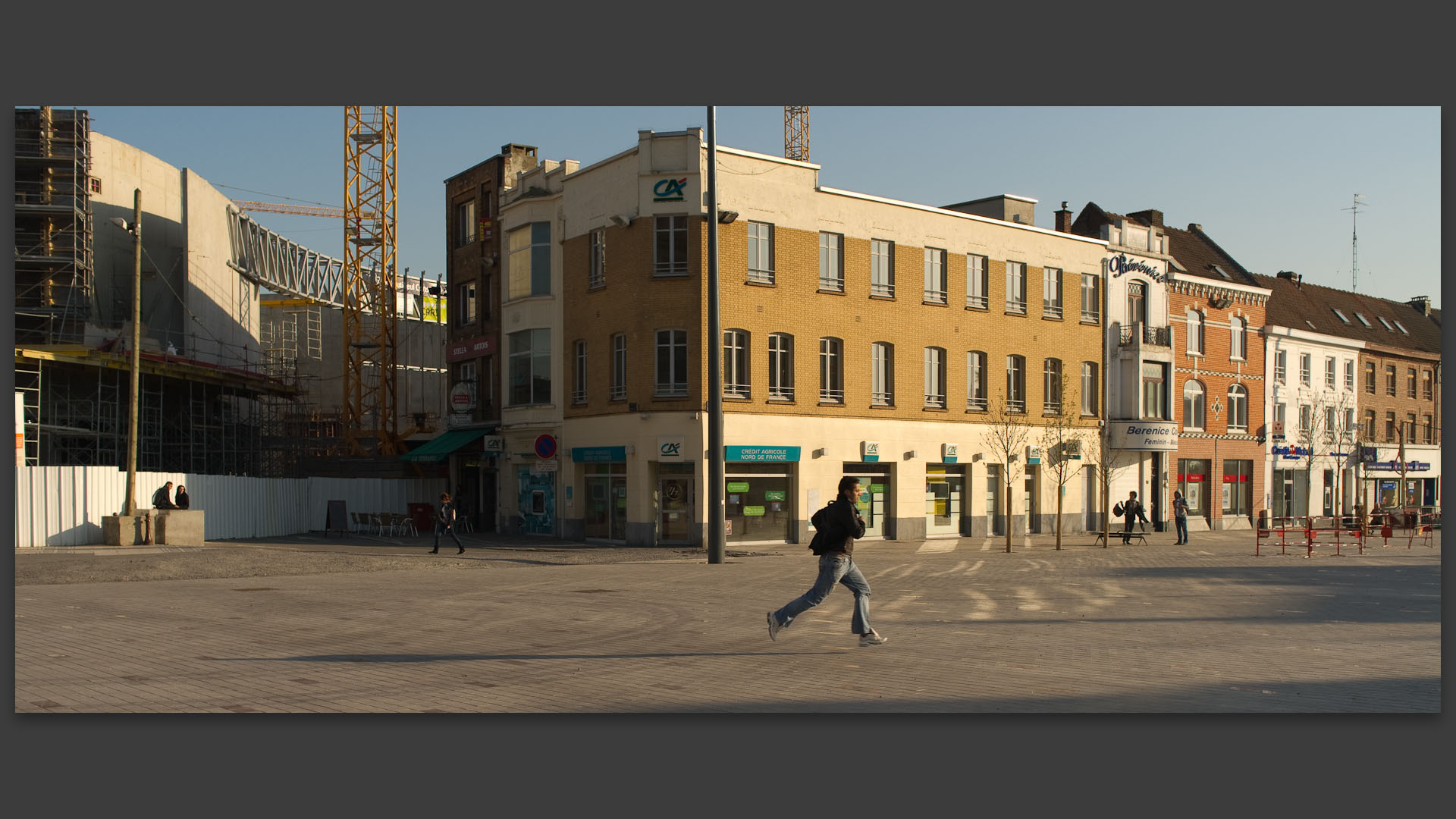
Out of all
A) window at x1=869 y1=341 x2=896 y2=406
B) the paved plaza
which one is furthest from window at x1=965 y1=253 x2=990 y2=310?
the paved plaza

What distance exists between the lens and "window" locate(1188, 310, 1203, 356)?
48844mm

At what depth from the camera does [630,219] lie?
110 ft

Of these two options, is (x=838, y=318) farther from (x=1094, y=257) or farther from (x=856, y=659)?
(x=856, y=659)

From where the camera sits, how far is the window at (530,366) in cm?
3688

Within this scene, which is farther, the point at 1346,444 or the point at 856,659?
the point at 1346,444

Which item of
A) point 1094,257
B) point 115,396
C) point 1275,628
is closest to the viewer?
point 1275,628

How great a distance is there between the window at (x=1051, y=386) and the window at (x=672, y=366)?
1481 centimetres

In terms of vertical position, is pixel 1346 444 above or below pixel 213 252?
below

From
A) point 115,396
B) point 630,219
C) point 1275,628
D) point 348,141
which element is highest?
point 348,141

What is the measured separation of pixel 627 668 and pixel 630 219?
78.8 ft

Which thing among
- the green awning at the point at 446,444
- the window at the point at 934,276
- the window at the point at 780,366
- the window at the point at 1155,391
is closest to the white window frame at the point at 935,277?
the window at the point at 934,276

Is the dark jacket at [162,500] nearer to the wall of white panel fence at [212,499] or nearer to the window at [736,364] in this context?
the wall of white panel fence at [212,499]

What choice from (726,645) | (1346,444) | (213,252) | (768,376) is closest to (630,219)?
(768,376)

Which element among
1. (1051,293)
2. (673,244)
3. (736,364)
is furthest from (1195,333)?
(673,244)
